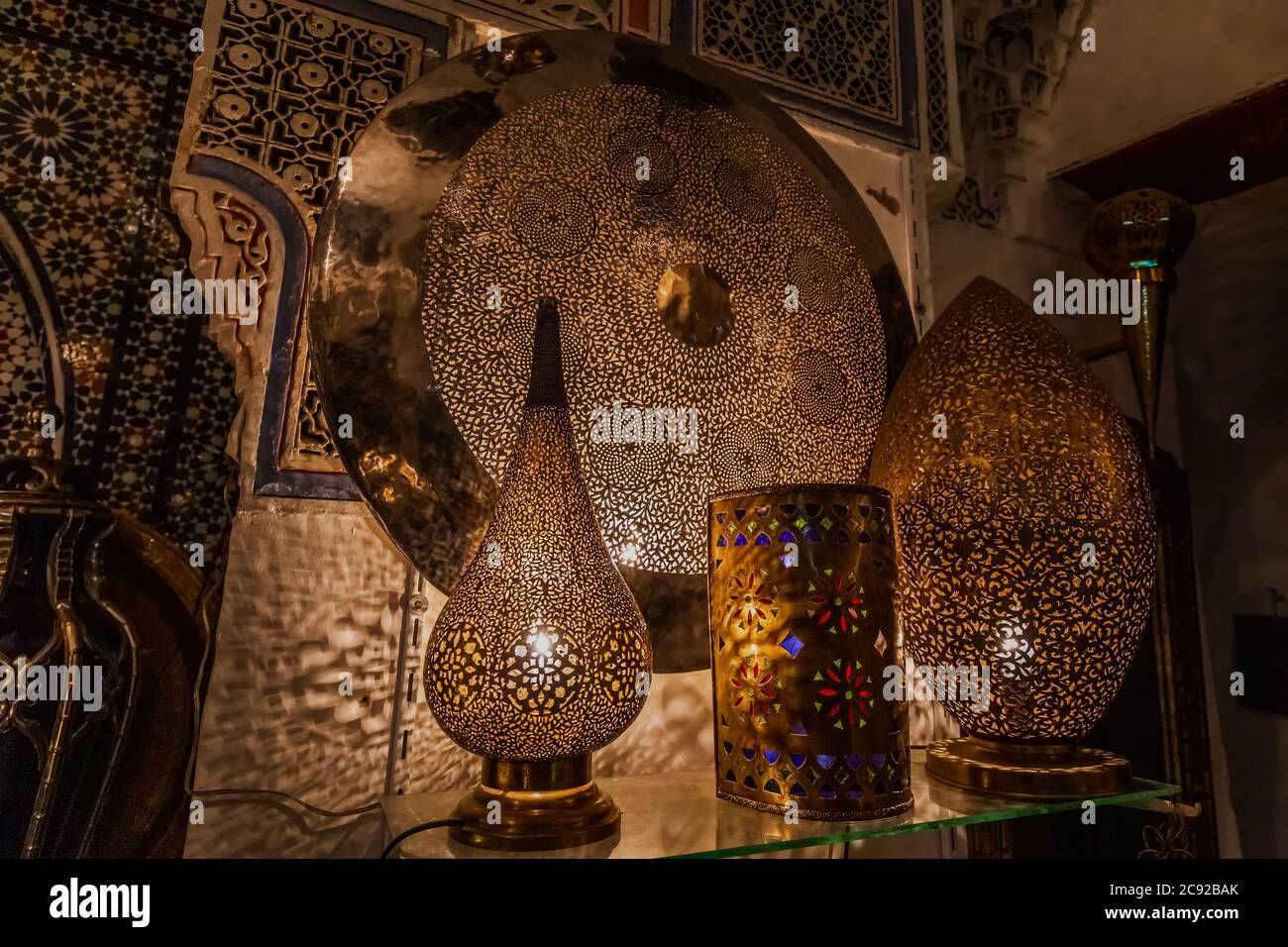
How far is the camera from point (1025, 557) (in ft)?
2.31

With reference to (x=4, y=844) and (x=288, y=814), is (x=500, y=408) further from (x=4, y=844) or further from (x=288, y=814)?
(x=4, y=844)

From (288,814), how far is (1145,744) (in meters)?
1.51

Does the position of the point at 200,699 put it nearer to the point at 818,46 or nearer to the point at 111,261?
the point at 111,261

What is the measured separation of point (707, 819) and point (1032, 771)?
32 centimetres

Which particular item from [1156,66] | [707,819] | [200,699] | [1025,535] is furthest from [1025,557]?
[1156,66]

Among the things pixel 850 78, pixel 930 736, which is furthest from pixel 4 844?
pixel 850 78

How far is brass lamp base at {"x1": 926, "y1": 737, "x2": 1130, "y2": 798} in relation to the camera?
69 cm

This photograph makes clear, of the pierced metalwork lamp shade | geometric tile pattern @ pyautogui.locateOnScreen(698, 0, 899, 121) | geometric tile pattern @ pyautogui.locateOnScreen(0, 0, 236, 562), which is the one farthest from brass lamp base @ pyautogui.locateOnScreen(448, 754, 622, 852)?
geometric tile pattern @ pyautogui.locateOnScreen(698, 0, 899, 121)

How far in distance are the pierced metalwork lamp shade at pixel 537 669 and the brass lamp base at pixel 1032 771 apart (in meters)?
0.35

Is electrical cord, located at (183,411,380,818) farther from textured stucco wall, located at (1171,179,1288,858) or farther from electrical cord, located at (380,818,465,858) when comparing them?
textured stucco wall, located at (1171,179,1288,858)

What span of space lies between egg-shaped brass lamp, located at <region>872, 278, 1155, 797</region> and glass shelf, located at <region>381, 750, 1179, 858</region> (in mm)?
37

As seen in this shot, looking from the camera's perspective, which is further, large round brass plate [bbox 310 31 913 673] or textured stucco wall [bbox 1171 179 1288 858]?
textured stucco wall [bbox 1171 179 1288 858]

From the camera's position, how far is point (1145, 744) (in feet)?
4.64
